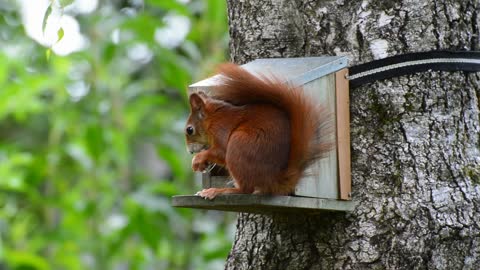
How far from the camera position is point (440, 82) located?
2.30 metres

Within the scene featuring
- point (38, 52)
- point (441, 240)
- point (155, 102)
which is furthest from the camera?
point (38, 52)

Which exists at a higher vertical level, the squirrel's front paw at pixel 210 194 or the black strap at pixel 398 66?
the black strap at pixel 398 66

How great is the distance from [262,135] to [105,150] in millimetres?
2178

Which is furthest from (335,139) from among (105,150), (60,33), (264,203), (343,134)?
(105,150)

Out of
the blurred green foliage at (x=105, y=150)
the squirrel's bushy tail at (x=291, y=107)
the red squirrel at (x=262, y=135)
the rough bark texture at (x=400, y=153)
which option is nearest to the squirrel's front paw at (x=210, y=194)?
the red squirrel at (x=262, y=135)

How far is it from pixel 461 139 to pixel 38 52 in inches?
119

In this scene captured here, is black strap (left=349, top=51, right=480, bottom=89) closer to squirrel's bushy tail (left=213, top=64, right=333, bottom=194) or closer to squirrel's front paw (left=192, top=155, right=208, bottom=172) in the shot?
squirrel's bushy tail (left=213, top=64, right=333, bottom=194)

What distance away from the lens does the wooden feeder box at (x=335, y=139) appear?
7.14 ft

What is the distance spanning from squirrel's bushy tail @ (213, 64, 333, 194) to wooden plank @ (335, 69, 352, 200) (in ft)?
0.37

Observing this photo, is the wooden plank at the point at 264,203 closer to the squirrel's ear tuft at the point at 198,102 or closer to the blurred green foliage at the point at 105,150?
the squirrel's ear tuft at the point at 198,102

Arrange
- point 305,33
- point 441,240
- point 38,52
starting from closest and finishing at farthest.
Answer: point 441,240 → point 305,33 → point 38,52

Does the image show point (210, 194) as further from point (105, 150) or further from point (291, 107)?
point (105, 150)

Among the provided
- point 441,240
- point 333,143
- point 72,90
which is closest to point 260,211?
point 333,143

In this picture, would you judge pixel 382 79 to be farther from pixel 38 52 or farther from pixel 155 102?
pixel 38 52
